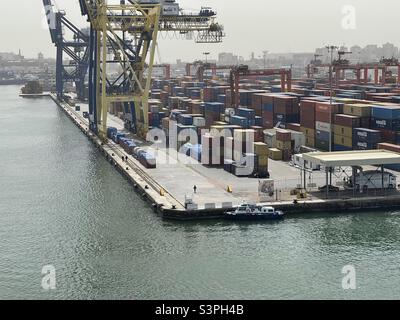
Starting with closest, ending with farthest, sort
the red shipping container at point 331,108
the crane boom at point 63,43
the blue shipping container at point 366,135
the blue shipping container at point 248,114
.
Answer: the blue shipping container at point 366,135 < the red shipping container at point 331,108 < the blue shipping container at point 248,114 < the crane boom at point 63,43

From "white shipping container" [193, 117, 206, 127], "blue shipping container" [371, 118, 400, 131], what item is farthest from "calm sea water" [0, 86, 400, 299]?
"white shipping container" [193, 117, 206, 127]

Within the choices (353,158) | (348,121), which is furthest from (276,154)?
(353,158)

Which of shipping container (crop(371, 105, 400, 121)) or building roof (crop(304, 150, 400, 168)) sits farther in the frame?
shipping container (crop(371, 105, 400, 121))

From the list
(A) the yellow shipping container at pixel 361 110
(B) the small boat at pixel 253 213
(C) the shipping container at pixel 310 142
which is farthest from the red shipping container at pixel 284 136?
(B) the small boat at pixel 253 213

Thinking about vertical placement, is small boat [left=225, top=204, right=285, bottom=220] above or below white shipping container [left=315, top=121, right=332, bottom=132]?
below
